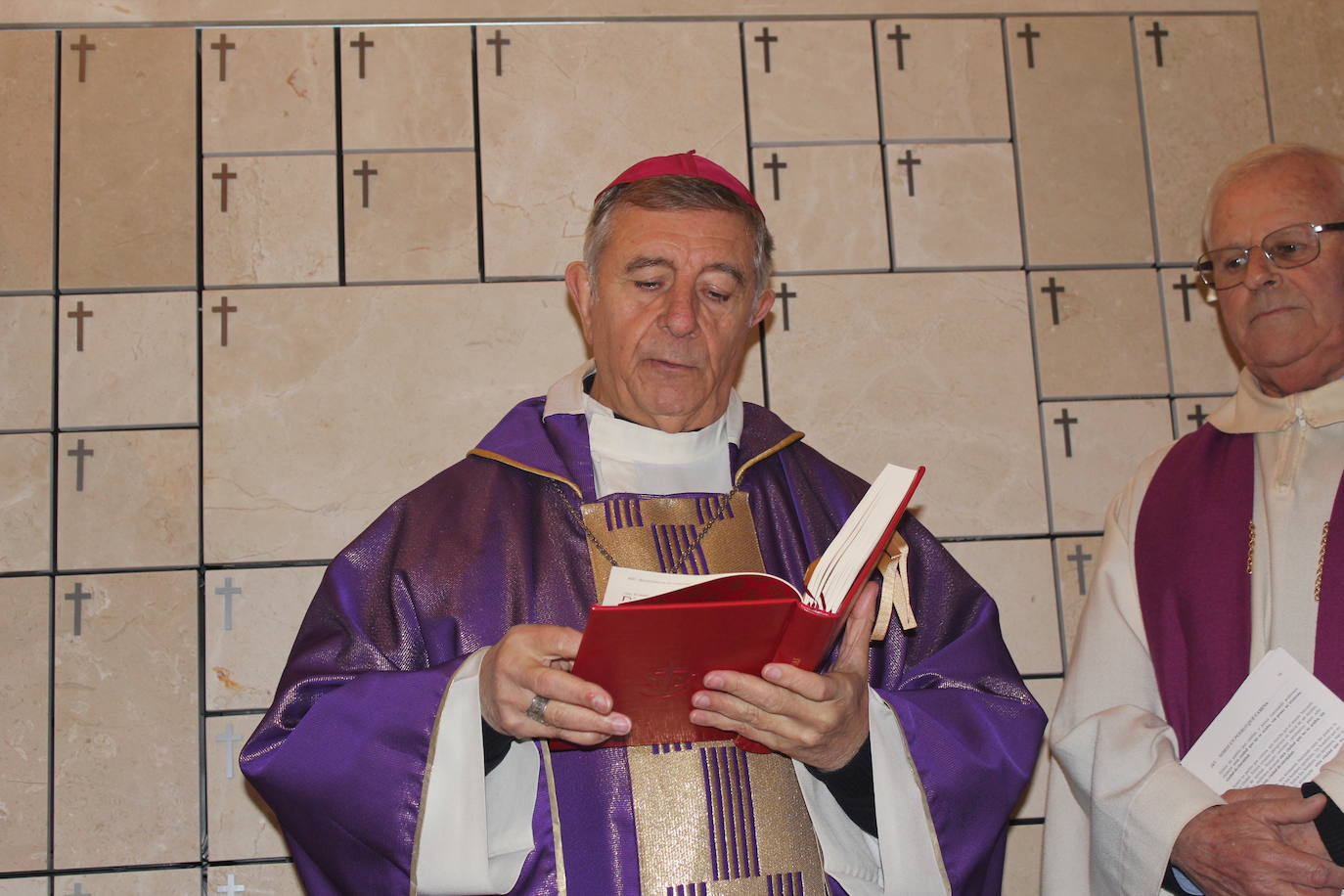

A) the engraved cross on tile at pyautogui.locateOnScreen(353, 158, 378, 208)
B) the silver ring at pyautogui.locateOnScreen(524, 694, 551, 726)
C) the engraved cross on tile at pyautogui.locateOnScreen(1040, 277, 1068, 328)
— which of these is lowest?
the silver ring at pyautogui.locateOnScreen(524, 694, 551, 726)

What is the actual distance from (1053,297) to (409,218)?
80.4 inches

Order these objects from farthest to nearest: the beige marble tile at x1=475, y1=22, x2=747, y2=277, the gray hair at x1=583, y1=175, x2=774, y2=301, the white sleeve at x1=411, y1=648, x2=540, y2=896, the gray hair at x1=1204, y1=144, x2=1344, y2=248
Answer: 1. the beige marble tile at x1=475, y1=22, x2=747, y2=277
2. the gray hair at x1=1204, y1=144, x2=1344, y2=248
3. the gray hair at x1=583, y1=175, x2=774, y2=301
4. the white sleeve at x1=411, y1=648, x2=540, y2=896

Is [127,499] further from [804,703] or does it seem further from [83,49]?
[804,703]

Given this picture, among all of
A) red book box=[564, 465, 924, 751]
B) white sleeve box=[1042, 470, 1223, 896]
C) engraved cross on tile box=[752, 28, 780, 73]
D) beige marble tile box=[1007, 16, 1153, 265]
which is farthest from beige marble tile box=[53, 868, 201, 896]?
beige marble tile box=[1007, 16, 1153, 265]

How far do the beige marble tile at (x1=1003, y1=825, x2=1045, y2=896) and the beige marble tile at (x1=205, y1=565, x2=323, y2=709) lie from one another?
87.3 inches

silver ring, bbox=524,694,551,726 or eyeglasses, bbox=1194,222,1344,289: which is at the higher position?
eyeglasses, bbox=1194,222,1344,289

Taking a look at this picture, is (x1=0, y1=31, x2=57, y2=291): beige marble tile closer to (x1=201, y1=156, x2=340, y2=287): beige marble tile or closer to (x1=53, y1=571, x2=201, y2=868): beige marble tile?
(x1=201, y1=156, x2=340, y2=287): beige marble tile

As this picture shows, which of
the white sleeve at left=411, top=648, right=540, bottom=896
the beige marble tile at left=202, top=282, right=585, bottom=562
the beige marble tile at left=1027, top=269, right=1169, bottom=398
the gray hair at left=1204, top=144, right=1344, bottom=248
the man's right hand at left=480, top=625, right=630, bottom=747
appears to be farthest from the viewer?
the beige marble tile at left=1027, top=269, right=1169, bottom=398

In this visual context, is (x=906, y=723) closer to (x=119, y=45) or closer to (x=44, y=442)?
(x=44, y=442)

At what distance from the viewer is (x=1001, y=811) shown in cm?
296

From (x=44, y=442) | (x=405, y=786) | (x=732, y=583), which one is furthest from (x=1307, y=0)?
(x=44, y=442)

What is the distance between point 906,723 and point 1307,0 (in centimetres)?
322

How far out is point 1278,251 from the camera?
11.4 feet

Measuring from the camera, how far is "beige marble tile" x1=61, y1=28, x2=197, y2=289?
4074 millimetres
